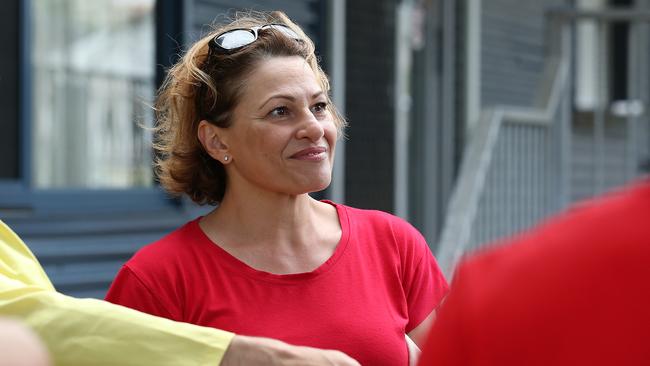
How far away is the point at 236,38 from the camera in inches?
90.3

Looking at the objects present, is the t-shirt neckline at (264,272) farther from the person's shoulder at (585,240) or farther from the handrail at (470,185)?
the handrail at (470,185)

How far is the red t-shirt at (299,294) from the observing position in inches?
81.4

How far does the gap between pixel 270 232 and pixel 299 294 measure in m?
0.20

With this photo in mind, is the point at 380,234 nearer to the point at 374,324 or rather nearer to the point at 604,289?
the point at 374,324

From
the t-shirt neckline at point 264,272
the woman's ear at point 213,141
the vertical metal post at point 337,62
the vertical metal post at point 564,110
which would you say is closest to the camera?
the t-shirt neckline at point 264,272

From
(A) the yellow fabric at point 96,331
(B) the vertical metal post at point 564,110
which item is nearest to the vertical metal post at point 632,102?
(B) the vertical metal post at point 564,110

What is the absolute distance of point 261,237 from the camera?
89.3 inches

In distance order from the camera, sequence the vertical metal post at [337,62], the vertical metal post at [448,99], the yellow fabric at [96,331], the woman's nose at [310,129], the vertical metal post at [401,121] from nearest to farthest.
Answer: the yellow fabric at [96,331] < the woman's nose at [310,129] < the vertical metal post at [337,62] < the vertical metal post at [401,121] < the vertical metal post at [448,99]

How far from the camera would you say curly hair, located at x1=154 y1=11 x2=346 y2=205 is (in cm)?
230

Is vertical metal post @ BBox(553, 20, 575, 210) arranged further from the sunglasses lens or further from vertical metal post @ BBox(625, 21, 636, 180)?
the sunglasses lens

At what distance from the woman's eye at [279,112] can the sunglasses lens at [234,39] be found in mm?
163

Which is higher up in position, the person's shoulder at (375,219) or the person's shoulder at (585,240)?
the person's shoulder at (585,240)

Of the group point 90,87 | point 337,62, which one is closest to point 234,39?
point 337,62

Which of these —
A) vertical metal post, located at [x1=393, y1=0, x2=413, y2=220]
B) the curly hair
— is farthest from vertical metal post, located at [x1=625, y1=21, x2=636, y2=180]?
the curly hair
